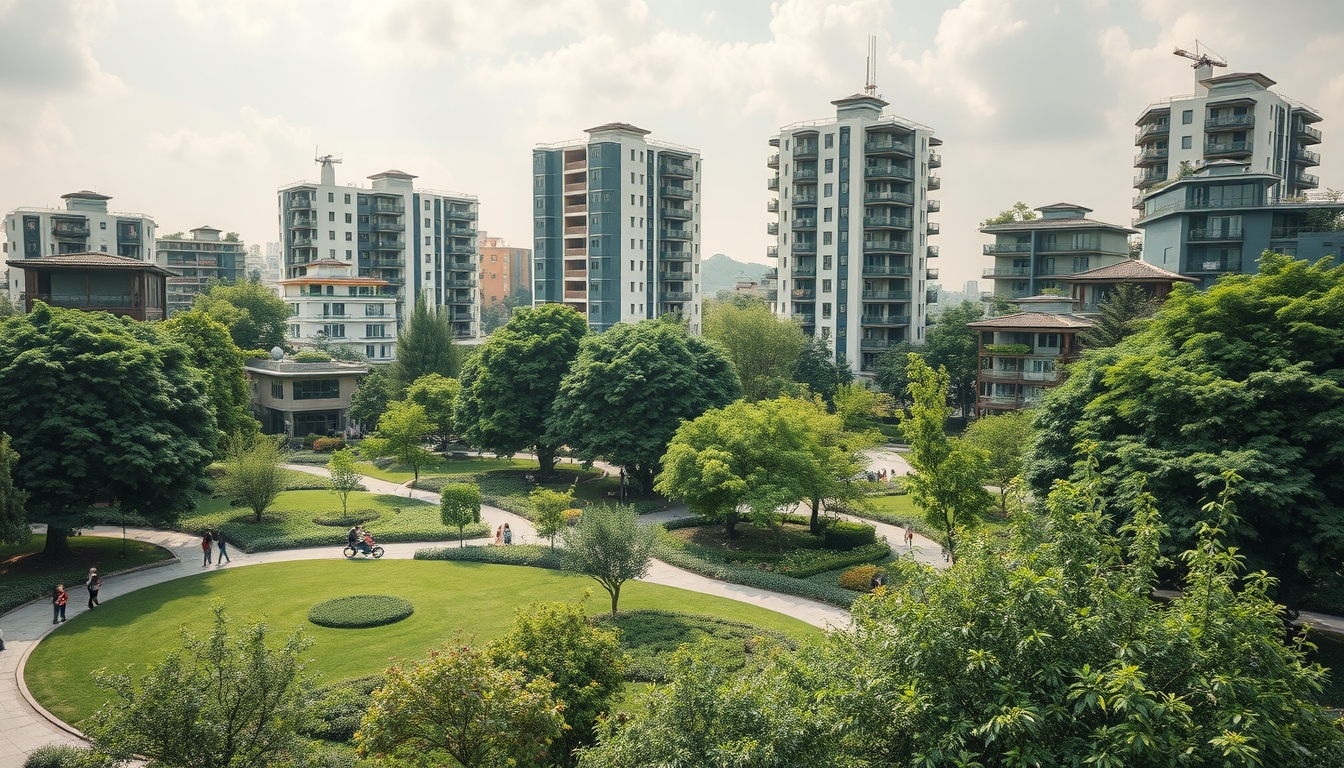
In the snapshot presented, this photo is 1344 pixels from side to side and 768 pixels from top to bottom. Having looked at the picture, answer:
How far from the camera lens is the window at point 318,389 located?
2783 inches

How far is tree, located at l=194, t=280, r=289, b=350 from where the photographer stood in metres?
90.5

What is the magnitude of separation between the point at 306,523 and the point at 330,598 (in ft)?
43.0

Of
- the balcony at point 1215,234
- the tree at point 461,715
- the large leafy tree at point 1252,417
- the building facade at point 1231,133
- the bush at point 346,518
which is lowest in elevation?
the bush at point 346,518

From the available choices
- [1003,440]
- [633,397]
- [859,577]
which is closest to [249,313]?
[633,397]

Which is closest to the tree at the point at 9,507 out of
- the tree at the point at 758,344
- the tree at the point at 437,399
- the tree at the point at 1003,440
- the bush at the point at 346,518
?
the bush at the point at 346,518

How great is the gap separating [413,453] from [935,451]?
35588 mm

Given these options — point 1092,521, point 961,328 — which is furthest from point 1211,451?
point 961,328

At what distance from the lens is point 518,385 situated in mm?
55250

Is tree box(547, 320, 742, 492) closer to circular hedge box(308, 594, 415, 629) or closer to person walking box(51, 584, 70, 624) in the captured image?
circular hedge box(308, 594, 415, 629)

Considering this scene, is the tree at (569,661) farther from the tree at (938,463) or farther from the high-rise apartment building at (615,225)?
the high-rise apartment building at (615,225)

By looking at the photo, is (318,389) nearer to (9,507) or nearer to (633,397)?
(633,397)

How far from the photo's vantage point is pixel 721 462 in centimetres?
3881

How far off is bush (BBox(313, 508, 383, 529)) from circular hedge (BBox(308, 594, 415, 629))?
12729 mm

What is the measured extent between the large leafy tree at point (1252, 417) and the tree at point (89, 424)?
112ft
